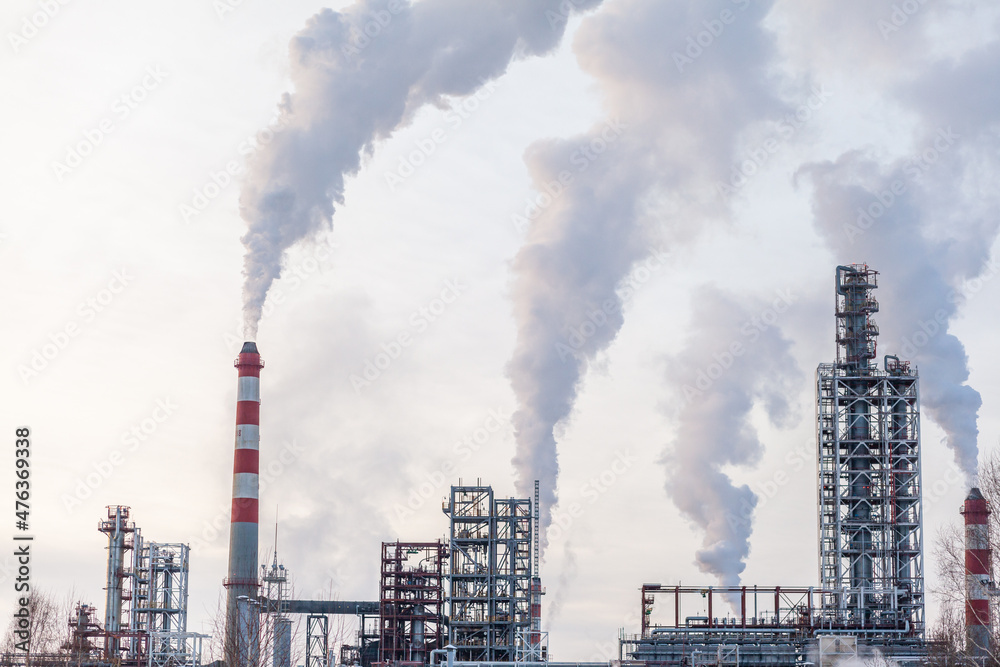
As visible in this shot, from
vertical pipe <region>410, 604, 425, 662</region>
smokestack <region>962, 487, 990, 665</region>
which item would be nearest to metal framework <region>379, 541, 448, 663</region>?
vertical pipe <region>410, 604, 425, 662</region>

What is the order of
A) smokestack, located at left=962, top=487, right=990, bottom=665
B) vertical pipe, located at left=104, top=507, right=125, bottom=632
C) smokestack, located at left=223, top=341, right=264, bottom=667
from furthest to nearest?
vertical pipe, located at left=104, top=507, right=125, bottom=632 < smokestack, located at left=223, top=341, right=264, bottom=667 < smokestack, located at left=962, top=487, right=990, bottom=665

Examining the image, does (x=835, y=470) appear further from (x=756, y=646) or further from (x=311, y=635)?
(x=311, y=635)

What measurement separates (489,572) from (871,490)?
886 inches

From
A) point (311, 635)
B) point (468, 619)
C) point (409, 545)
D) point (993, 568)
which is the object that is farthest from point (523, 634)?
point (993, 568)

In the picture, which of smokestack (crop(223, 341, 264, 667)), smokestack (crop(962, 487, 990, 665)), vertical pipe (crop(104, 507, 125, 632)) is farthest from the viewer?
vertical pipe (crop(104, 507, 125, 632))

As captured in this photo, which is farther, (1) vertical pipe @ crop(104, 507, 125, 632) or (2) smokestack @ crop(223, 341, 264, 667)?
(1) vertical pipe @ crop(104, 507, 125, 632)

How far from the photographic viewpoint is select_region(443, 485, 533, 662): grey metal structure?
73562mm

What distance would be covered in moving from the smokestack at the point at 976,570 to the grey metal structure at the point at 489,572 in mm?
22682

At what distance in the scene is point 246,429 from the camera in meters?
76.6

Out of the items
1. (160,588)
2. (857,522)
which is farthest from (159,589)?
(857,522)

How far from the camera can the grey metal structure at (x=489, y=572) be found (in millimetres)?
73562

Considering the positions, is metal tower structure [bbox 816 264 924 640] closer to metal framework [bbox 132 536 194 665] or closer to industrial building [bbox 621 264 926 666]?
industrial building [bbox 621 264 926 666]

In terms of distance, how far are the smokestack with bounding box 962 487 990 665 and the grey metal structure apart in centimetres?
2268

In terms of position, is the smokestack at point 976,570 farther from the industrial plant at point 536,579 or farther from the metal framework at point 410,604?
the metal framework at point 410,604
